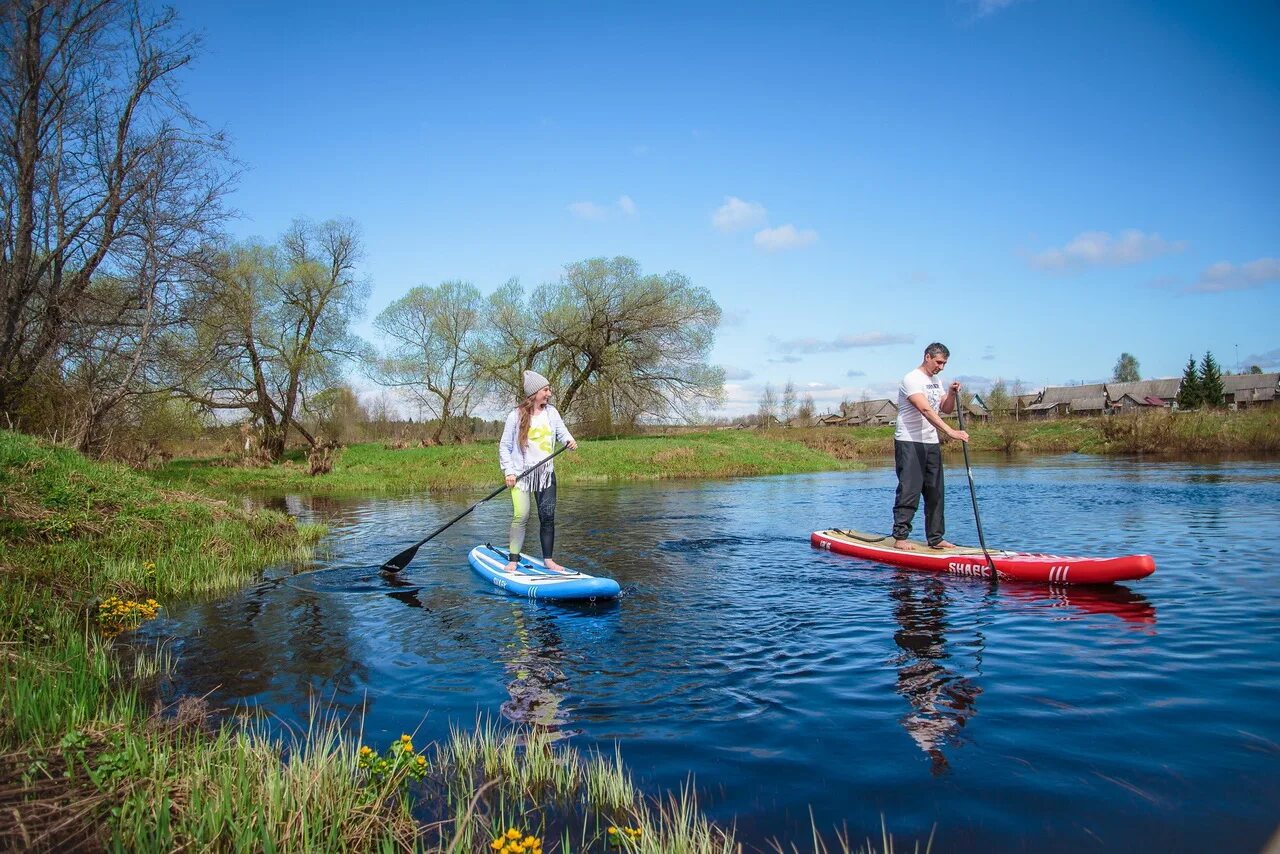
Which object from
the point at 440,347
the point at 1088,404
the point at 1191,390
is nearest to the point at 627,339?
the point at 440,347

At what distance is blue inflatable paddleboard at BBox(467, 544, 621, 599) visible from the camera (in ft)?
27.4

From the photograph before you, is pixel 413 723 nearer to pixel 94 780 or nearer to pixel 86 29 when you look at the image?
pixel 94 780

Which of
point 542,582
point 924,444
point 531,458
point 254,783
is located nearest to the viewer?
point 254,783

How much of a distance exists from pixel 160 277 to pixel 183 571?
32.6ft

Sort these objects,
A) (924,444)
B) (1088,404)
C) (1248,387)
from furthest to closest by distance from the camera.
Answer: (1088,404) → (1248,387) → (924,444)

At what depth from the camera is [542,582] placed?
8.65m

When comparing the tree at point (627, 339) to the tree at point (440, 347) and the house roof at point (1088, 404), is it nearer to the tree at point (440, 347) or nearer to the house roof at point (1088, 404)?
the tree at point (440, 347)

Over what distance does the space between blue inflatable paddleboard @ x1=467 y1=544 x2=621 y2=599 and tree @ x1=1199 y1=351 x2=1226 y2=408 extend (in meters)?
83.5

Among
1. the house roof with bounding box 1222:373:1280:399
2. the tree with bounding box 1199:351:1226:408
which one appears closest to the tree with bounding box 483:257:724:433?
the tree with bounding box 1199:351:1226:408

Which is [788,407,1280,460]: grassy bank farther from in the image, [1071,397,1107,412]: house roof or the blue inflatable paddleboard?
[1071,397,1107,412]: house roof

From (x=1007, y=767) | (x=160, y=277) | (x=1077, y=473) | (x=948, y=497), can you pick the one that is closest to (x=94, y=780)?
(x=1007, y=767)

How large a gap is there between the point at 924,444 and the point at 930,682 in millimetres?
4958

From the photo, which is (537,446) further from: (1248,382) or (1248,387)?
(1248,382)

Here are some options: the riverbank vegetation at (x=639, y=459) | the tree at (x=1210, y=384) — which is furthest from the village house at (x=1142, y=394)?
the riverbank vegetation at (x=639, y=459)
